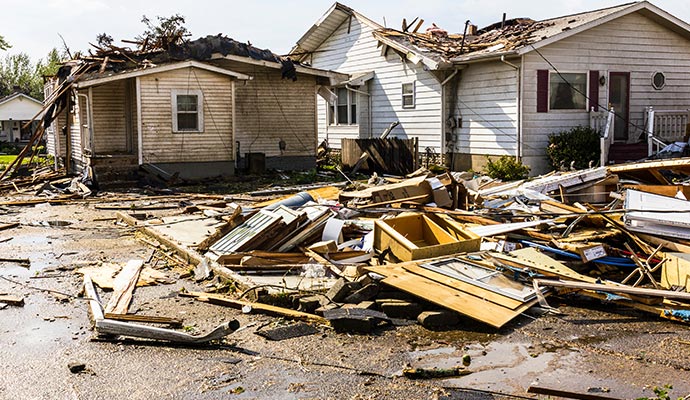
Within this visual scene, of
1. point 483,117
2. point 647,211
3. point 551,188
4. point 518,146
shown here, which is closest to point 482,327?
point 647,211

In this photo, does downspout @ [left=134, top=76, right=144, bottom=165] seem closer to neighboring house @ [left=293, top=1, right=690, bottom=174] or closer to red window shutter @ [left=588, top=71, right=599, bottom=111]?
neighboring house @ [left=293, top=1, right=690, bottom=174]

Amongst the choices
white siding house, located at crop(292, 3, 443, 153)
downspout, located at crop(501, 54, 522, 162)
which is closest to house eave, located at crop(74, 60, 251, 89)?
white siding house, located at crop(292, 3, 443, 153)

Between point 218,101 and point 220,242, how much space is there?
1403 cm

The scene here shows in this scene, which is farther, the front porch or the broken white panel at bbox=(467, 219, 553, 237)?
the front porch

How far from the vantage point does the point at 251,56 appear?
25.2 meters

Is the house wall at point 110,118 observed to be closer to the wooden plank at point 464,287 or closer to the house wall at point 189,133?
the house wall at point 189,133

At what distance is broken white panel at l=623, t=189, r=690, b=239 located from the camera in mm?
9234

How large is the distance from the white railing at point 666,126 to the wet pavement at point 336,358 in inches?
612

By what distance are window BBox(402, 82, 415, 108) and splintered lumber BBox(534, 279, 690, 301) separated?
59.3 ft

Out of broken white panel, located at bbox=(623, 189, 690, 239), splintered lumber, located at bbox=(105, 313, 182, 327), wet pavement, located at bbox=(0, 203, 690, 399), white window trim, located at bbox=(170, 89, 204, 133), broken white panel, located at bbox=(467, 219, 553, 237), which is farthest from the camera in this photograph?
white window trim, located at bbox=(170, 89, 204, 133)

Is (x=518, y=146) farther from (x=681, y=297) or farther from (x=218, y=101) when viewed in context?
(x=681, y=297)

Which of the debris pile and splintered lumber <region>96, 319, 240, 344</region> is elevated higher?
the debris pile

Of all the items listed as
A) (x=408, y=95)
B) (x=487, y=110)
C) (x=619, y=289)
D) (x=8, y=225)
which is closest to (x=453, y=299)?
(x=619, y=289)

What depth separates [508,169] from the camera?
67.2 ft
